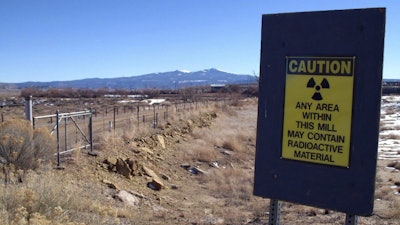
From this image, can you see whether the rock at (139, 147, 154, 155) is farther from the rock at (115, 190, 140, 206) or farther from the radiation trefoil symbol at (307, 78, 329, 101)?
the radiation trefoil symbol at (307, 78, 329, 101)

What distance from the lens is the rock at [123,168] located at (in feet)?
42.7

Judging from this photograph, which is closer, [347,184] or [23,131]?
[347,184]

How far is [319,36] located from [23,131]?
8.84m

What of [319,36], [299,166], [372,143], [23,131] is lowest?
[23,131]

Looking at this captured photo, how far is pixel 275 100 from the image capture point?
341 cm

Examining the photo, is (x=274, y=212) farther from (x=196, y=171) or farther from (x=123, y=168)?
(x=196, y=171)

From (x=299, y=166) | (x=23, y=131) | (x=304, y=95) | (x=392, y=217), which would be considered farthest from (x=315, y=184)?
(x=23, y=131)

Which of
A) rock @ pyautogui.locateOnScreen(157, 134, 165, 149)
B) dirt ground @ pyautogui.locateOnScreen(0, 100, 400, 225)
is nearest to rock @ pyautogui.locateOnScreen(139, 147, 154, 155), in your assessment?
dirt ground @ pyautogui.locateOnScreen(0, 100, 400, 225)

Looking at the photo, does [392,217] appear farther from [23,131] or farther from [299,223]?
[23,131]

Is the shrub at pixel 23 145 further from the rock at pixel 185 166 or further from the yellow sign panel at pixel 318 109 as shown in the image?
the yellow sign panel at pixel 318 109

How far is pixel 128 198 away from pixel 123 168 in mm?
2437

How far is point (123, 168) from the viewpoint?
1313cm

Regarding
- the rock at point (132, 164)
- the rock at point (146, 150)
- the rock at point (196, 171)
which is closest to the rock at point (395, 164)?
the rock at point (196, 171)

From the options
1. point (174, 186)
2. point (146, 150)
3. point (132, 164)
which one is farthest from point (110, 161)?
point (146, 150)
